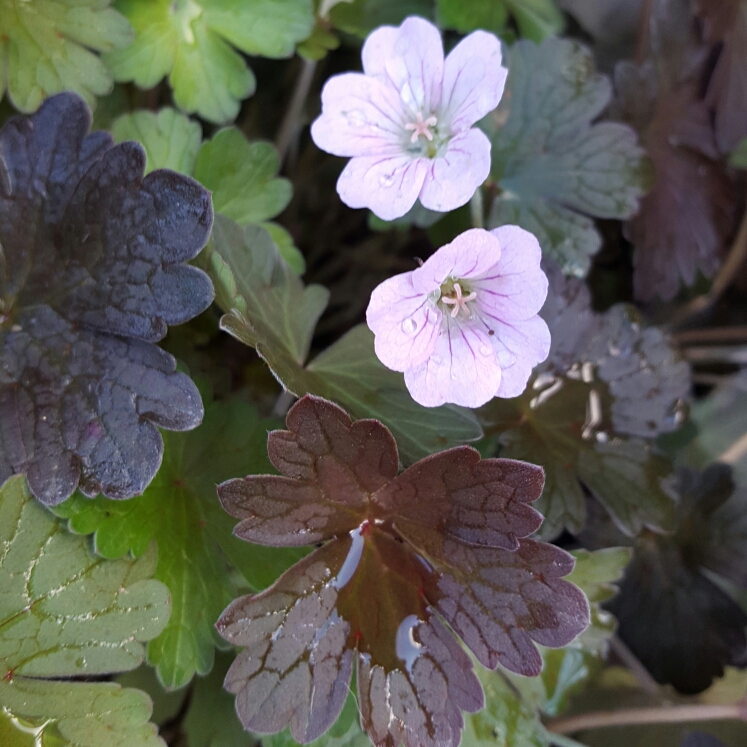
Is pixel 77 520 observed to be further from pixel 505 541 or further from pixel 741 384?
pixel 741 384

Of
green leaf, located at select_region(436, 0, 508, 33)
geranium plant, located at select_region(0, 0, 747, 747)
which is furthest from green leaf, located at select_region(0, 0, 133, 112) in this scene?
green leaf, located at select_region(436, 0, 508, 33)

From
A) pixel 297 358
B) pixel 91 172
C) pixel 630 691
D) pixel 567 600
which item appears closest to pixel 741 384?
pixel 630 691

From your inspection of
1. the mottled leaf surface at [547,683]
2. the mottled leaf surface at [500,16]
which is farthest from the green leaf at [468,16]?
the mottled leaf surface at [547,683]

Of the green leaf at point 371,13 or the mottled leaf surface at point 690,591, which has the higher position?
the green leaf at point 371,13

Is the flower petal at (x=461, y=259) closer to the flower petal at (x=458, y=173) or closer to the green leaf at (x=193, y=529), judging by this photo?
the flower petal at (x=458, y=173)

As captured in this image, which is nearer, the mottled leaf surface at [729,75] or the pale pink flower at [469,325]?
the pale pink flower at [469,325]

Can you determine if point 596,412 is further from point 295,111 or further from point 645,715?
point 295,111

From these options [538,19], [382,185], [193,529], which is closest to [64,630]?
Answer: [193,529]

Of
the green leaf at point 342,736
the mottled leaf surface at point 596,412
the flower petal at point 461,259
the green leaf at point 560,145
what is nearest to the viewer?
the flower petal at point 461,259

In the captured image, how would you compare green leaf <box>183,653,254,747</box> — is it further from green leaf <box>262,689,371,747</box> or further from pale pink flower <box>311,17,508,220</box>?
pale pink flower <box>311,17,508,220</box>
